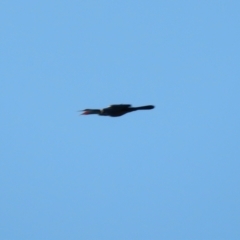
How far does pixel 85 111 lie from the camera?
23047 mm

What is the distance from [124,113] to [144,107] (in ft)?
3.34

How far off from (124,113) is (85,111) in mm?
845

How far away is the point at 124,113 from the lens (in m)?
22.9

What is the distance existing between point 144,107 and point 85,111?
1.48 meters

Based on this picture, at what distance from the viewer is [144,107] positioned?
78.1 ft
